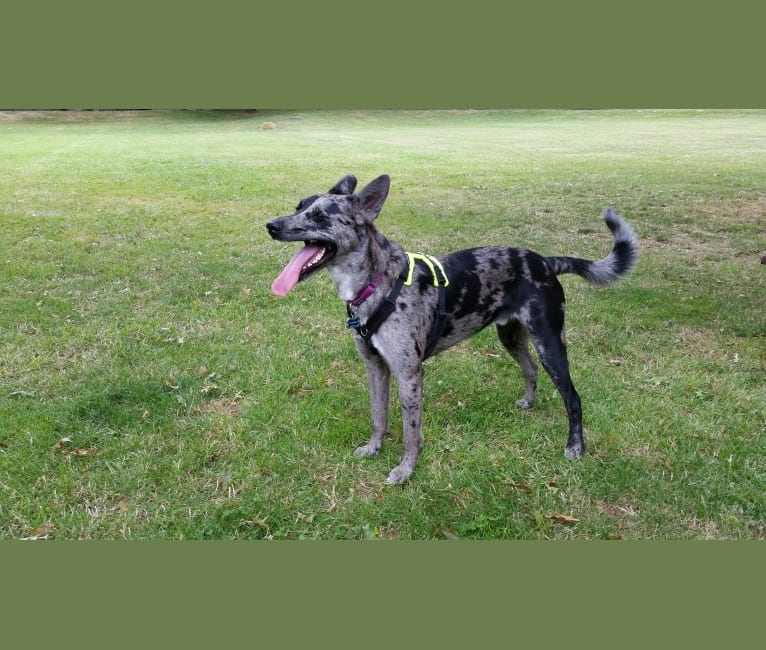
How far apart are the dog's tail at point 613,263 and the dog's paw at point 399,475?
2117 mm

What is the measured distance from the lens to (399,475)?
181 inches

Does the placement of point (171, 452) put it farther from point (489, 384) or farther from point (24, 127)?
point (24, 127)

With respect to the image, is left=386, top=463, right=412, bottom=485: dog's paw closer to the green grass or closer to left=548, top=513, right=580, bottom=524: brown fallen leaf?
the green grass

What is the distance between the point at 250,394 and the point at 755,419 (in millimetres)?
4566

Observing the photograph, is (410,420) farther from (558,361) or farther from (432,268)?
(558,361)

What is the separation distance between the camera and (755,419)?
17.1 feet

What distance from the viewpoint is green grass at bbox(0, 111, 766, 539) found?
4.23 m

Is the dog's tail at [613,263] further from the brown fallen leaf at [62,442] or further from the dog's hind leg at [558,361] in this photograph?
the brown fallen leaf at [62,442]

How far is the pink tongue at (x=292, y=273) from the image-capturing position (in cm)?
408

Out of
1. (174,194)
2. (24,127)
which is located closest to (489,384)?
(174,194)

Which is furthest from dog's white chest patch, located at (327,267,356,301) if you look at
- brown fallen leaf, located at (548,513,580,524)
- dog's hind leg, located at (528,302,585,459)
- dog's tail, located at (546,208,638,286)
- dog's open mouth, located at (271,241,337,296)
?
brown fallen leaf, located at (548,513,580,524)

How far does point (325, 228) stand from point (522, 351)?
234cm

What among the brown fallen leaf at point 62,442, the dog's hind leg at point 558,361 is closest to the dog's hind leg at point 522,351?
the dog's hind leg at point 558,361

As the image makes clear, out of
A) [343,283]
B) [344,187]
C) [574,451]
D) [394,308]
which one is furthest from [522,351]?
[344,187]
